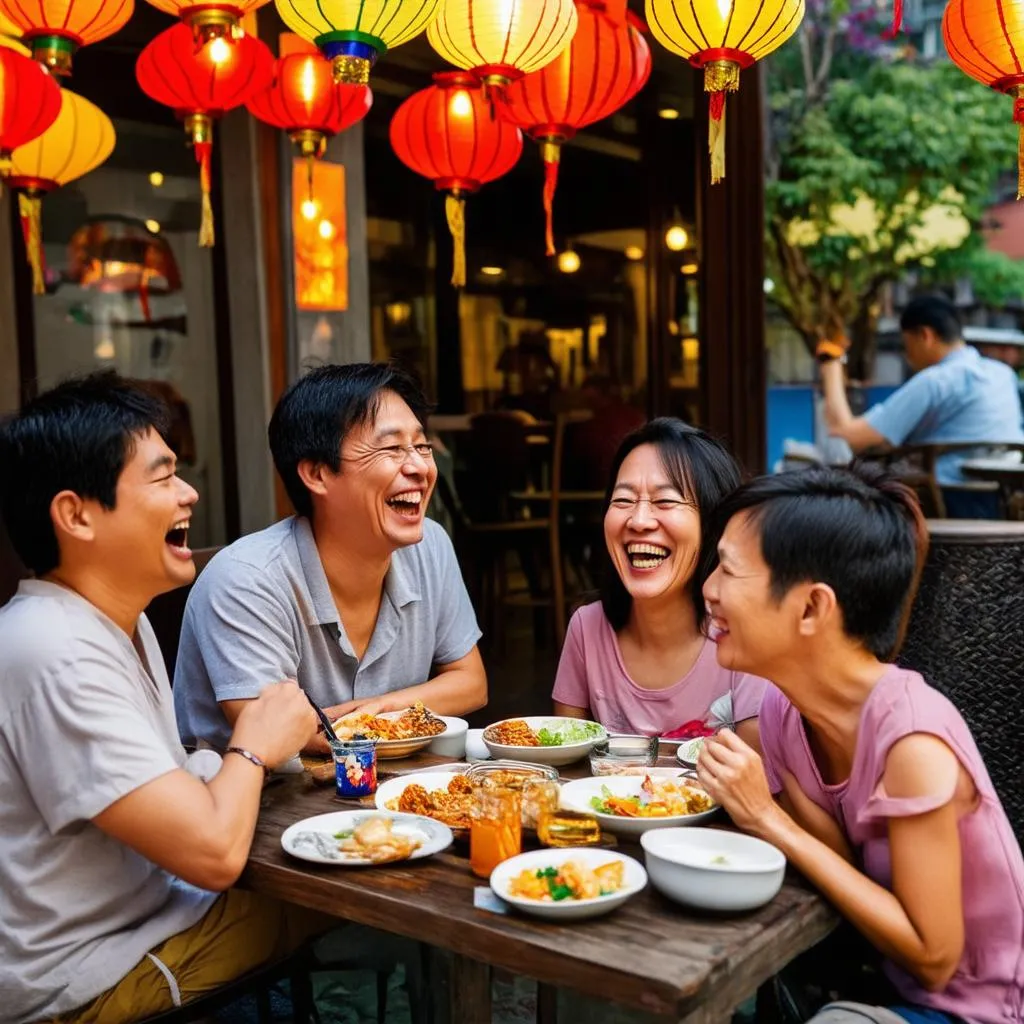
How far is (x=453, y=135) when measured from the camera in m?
5.14

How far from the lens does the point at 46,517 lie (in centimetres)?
228

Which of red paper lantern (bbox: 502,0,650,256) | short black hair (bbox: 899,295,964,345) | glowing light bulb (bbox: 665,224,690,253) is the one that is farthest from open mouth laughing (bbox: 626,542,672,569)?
glowing light bulb (bbox: 665,224,690,253)

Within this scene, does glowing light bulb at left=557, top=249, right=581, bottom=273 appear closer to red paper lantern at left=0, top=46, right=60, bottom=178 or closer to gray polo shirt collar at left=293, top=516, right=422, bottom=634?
red paper lantern at left=0, top=46, right=60, bottom=178

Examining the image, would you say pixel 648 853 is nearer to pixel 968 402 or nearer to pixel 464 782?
pixel 464 782

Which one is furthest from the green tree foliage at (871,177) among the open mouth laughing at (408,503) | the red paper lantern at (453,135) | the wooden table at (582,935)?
the wooden table at (582,935)

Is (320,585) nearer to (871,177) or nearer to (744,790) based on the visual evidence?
(744,790)

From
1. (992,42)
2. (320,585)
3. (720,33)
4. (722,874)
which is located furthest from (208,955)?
(992,42)

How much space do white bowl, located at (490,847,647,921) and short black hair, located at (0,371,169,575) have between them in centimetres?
106

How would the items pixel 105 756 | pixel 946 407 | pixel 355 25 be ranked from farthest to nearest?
1. pixel 946 407
2. pixel 355 25
3. pixel 105 756

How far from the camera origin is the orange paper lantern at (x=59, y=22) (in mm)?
3717

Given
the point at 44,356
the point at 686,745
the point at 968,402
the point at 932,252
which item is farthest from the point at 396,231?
the point at 932,252

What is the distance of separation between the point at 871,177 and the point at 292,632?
13.7 metres

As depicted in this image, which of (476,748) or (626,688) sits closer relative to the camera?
(476,748)

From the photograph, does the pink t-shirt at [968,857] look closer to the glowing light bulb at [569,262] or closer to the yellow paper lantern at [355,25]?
the yellow paper lantern at [355,25]
